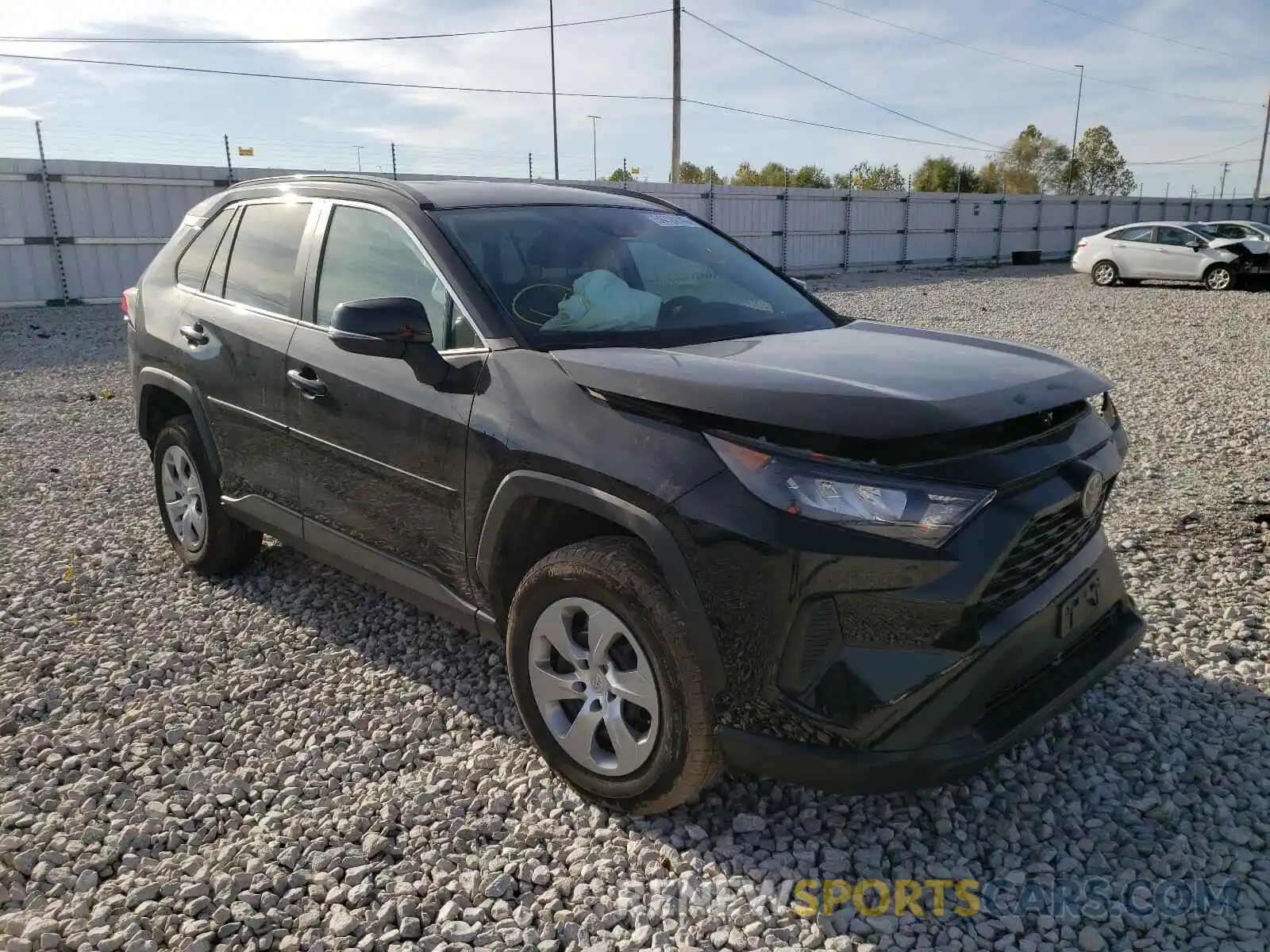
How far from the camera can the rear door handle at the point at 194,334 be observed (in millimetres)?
4199

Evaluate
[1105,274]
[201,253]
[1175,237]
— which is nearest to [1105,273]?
[1105,274]

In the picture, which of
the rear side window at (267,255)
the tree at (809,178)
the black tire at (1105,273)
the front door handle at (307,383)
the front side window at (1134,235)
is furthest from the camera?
the tree at (809,178)

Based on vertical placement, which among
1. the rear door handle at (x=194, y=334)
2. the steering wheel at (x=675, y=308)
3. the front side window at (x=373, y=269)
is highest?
the front side window at (x=373, y=269)

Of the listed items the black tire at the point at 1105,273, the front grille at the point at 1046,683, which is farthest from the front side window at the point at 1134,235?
the front grille at the point at 1046,683

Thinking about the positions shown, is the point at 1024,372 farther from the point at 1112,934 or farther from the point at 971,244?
the point at 971,244

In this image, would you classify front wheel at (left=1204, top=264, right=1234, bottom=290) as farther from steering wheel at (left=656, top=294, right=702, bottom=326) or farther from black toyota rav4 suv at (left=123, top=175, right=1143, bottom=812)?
steering wheel at (left=656, top=294, right=702, bottom=326)

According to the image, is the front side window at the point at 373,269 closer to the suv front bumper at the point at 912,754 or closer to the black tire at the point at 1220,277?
the suv front bumper at the point at 912,754

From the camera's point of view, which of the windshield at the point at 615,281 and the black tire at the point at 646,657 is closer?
the black tire at the point at 646,657

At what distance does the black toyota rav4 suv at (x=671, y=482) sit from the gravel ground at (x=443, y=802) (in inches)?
12.2

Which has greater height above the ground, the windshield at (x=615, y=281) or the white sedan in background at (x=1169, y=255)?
the windshield at (x=615, y=281)

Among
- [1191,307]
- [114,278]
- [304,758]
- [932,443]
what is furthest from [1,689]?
[1191,307]

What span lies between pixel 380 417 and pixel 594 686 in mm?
1225

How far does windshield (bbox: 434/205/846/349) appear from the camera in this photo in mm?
3100

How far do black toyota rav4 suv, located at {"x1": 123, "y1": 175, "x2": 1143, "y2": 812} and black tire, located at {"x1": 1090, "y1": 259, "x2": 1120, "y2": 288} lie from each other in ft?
68.1
